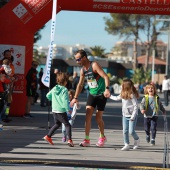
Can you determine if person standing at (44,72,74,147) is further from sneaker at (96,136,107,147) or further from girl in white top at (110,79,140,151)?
girl in white top at (110,79,140,151)

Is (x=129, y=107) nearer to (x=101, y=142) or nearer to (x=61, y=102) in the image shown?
(x=101, y=142)

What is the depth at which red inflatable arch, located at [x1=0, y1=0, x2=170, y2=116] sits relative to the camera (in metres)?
19.5

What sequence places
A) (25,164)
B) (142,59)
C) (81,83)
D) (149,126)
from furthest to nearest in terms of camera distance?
1. (142,59)
2. (149,126)
3. (81,83)
4. (25,164)

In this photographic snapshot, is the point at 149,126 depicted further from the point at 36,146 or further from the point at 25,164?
the point at 25,164

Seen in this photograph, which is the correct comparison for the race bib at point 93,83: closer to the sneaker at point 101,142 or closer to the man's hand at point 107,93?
the man's hand at point 107,93

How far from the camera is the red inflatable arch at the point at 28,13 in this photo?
64.1ft

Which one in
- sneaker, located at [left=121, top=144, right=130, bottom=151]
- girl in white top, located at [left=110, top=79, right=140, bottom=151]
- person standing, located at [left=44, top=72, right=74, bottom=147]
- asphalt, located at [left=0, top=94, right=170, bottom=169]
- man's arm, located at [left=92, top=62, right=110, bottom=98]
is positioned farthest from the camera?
person standing, located at [left=44, top=72, right=74, bottom=147]

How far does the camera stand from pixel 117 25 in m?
77.1

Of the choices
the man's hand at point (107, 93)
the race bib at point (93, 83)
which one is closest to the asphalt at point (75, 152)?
the man's hand at point (107, 93)

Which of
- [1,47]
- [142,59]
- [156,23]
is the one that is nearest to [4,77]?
[1,47]

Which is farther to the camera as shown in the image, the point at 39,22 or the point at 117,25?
the point at 117,25

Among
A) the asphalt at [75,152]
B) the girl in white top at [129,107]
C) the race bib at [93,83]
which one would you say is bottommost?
the asphalt at [75,152]

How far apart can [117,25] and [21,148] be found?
64980 millimetres

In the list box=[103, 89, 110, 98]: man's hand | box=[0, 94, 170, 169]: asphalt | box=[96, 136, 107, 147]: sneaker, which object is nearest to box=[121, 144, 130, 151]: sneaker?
box=[0, 94, 170, 169]: asphalt
